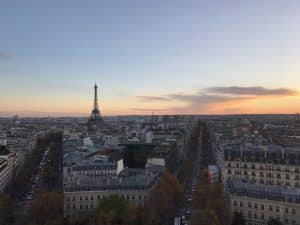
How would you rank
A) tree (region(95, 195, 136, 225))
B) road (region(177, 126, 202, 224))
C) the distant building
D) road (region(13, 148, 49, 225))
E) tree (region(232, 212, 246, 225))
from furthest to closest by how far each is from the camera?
the distant building, road (region(13, 148, 49, 225)), road (region(177, 126, 202, 224)), tree (region(232, 212, 246, 225)), tree (region(95, 195, 136, 225))

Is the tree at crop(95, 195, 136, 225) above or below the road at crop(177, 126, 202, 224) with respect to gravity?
above

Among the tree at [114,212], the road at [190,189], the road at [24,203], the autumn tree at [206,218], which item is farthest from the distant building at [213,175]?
the road at [24,203]

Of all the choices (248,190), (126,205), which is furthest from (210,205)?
(126,205)

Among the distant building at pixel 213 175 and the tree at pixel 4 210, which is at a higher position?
the distant building at pixel 213 175

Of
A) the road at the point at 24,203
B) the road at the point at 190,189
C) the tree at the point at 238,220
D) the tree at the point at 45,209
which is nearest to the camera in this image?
the tree at the point at 238,220

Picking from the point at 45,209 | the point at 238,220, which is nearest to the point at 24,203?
the point at 45,209

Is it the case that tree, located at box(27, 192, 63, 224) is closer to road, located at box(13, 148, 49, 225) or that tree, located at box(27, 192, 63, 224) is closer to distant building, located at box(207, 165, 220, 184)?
road, located at box(13, 148, 49, 225)

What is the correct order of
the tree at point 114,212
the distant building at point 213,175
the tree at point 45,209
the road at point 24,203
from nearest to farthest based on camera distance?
the tree at point 114,212 < the tree at point 45,209 < the road at point 24,203 < the distant building at point 213,175

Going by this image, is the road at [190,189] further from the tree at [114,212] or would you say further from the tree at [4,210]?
the tree at [4,210]

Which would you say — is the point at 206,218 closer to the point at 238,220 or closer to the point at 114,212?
the point at 238,220

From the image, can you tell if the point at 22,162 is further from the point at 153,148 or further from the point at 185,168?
the point at 185,168

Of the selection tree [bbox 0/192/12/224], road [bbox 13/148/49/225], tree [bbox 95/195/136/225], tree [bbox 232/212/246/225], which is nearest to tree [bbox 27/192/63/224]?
tree [bbox 0/192/12/224]
